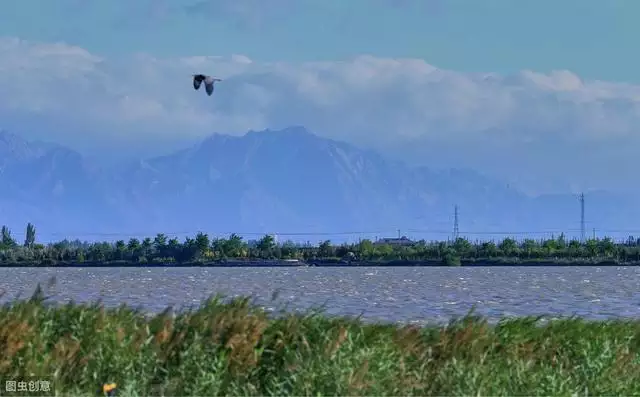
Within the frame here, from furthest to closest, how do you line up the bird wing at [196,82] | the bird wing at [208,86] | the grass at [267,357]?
the bird wing at [196,82], the bird wing at [208,86], the grass at [267,357]

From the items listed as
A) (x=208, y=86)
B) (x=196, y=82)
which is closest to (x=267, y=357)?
(x=208, y=86)

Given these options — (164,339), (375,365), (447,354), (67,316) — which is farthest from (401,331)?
(67,316)

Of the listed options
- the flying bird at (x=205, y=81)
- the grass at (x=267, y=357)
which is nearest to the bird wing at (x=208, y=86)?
the flying bird at (x=205, y=81)

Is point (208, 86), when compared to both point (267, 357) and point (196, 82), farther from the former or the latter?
point (267, 357)

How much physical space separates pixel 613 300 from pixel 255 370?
8024 centimetres

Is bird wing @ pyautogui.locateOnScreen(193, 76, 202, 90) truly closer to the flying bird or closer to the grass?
the flying bird

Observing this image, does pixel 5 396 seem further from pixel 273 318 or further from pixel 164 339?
pixel 273 318

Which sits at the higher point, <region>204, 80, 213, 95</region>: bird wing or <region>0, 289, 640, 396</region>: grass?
<region>204, 80, 213, 95</region>: bird wing

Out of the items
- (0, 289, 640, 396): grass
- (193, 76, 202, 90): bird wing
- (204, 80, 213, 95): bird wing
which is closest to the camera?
(0, 289, 640, 396): grass

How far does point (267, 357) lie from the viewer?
88.9 ft

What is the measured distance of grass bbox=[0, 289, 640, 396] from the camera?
25.5 m

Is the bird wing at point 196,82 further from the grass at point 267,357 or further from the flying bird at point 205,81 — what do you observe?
the grass at point 267,357

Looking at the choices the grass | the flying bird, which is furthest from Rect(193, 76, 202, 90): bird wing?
the grass

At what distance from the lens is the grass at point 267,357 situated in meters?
25.5
